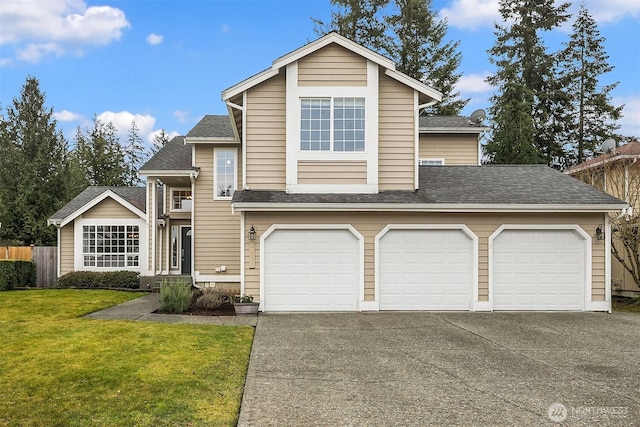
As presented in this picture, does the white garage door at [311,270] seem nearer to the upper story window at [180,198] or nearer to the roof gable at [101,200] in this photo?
the upper story window at [180,198]

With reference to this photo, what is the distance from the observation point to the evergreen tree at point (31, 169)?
25703mm

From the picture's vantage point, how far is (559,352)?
23.7 ft

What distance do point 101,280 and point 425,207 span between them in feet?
40.7

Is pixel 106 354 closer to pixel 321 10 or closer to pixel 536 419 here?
pixel 536 419

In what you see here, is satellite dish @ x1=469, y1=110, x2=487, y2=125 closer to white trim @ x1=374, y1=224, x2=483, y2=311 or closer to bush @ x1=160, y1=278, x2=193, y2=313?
white trim @ x1=374, y1=224, x2=483, y2=311

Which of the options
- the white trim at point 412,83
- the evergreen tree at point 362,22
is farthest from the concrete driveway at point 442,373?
the evergreen tree at point 362,22

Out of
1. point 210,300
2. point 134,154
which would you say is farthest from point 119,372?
point 134,154

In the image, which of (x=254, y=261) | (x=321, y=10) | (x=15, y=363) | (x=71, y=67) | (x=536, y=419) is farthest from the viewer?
(x=321, y=10)

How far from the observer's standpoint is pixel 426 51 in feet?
100

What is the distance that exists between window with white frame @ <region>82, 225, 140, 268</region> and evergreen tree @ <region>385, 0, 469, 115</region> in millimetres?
20767

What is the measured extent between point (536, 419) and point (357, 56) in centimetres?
972

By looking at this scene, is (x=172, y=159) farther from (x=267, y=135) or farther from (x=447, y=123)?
(x=447, y=123)

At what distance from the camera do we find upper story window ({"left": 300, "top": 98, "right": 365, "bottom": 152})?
11.7m

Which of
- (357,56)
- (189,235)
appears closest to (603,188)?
(357,56)
